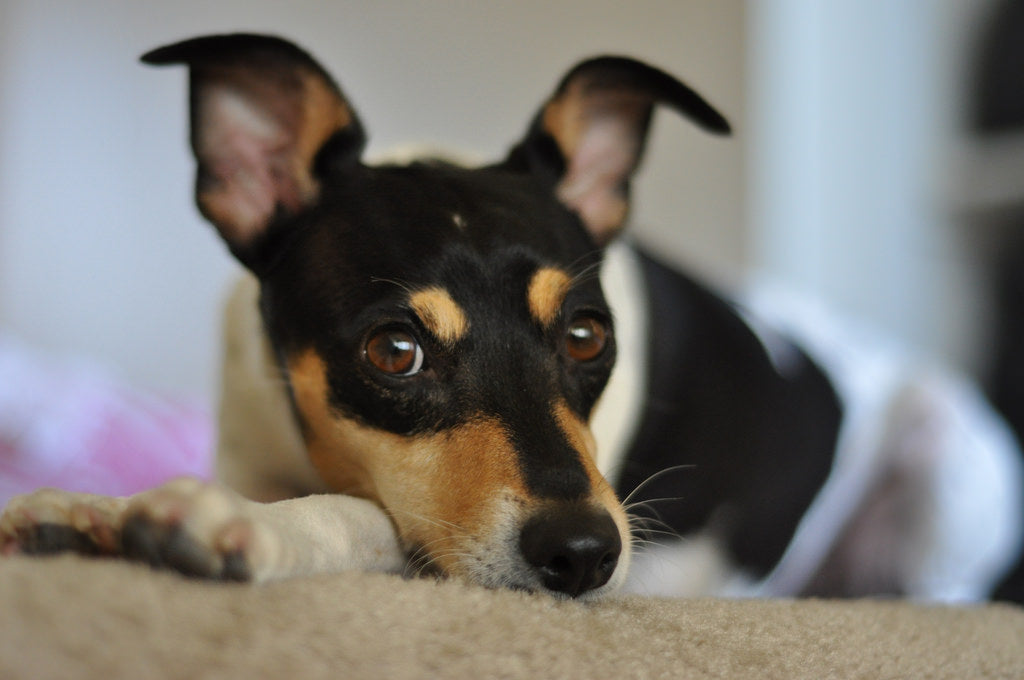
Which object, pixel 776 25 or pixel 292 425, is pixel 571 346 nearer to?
pixel 292 425

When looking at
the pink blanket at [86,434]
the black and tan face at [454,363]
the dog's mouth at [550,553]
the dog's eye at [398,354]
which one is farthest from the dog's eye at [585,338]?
the pink blanket at [86,434]

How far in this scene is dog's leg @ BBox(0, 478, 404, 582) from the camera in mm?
821

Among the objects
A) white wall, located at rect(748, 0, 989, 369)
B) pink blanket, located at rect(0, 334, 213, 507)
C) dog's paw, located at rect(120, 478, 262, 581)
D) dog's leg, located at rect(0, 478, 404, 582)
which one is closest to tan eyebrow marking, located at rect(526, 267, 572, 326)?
dog's leg, located at rect(0, 478, 404, 582)

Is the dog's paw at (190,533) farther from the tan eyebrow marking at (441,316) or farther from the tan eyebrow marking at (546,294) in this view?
the tan eyebrow marking at (546,294)

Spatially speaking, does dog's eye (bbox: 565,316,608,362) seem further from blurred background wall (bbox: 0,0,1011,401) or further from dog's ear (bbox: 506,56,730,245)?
blurred background wall (bbox: 0,0,1011,401)

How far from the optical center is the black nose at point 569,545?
1008 mm

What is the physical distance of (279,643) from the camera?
2.41 ft

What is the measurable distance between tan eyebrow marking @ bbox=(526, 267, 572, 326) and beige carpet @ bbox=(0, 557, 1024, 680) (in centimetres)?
41

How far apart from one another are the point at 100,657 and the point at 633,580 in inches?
36.5

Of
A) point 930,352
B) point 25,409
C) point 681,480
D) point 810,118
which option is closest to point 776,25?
point 810,118

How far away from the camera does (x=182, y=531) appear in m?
0.82

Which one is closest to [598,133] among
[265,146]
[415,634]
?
[265,146]

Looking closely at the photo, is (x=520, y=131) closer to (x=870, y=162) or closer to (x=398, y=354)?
(x=870, y=162)

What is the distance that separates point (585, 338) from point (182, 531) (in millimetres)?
692
